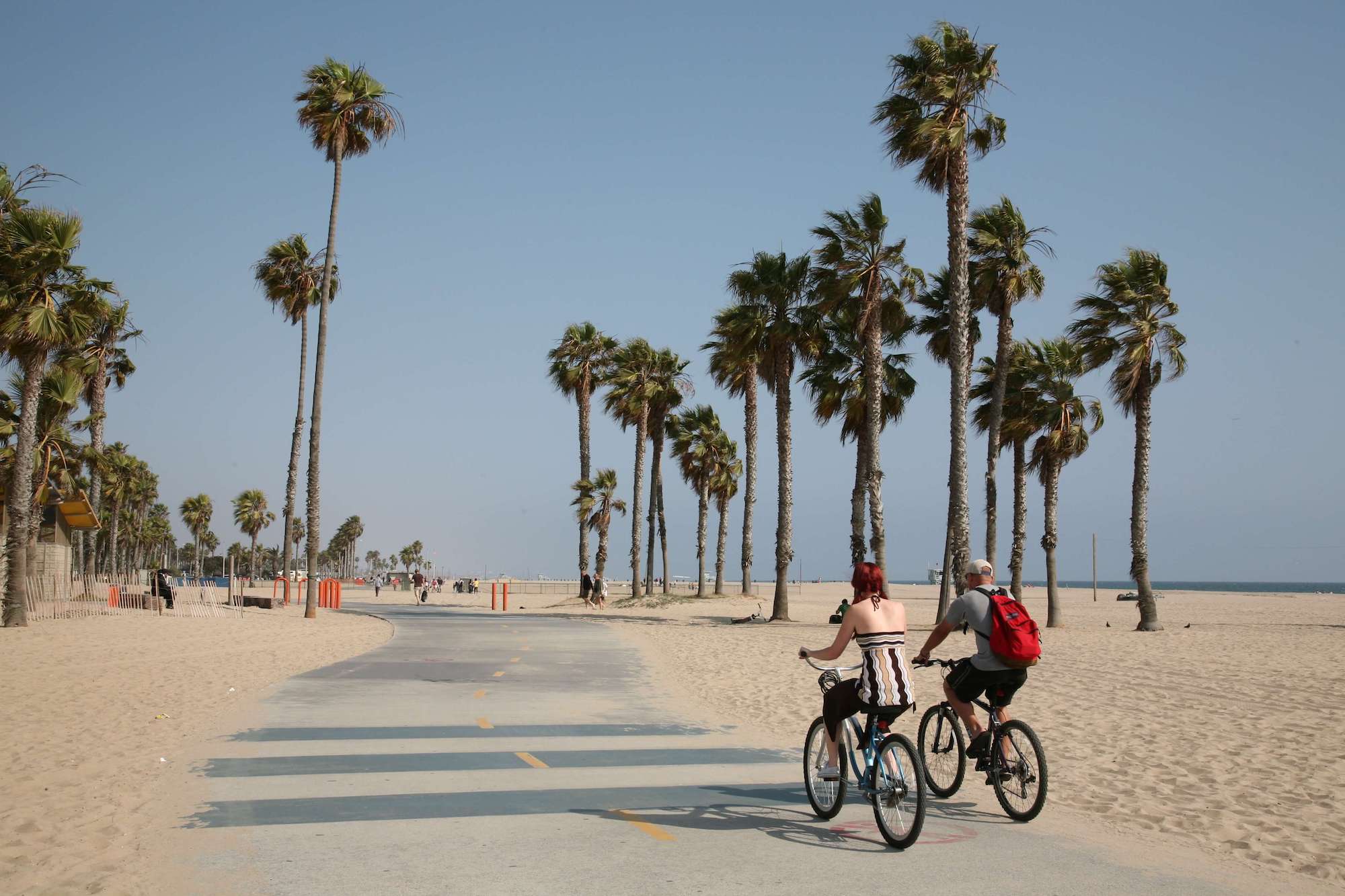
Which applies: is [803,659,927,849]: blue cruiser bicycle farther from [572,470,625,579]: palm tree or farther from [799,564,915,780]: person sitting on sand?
[572,470,625,579]: palm tree

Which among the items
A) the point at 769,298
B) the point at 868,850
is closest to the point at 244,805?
the point at 868,850

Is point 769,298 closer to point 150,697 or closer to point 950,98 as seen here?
point 950,98

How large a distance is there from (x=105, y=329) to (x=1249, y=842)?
157 ft

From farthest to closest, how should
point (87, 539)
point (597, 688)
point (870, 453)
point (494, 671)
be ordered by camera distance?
point (87, 539) < point (870, 453) < point (494, 671) < point (597, 688)

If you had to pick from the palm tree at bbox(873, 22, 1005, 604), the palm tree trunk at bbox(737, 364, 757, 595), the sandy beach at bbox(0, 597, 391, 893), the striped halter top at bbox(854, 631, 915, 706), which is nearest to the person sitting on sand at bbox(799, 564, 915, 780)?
the striped halter top at bbox(854, 631, 915, 706)

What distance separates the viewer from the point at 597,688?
16.1 metres

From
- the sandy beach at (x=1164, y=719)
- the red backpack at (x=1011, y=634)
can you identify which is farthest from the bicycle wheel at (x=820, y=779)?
the sandy beach at (x=1164, y=719)

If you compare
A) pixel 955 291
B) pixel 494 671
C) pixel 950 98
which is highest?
pixel 950 98

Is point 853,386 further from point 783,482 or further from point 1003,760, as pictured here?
point 1003,760

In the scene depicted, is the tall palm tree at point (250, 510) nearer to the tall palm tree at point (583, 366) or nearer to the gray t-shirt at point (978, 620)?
the tall palm tree at point (583, 366)

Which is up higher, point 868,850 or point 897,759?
point 897,759

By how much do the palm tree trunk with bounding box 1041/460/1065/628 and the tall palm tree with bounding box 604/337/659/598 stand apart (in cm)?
2216

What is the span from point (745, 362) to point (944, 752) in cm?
3071

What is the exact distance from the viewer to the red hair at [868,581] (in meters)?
7.28
